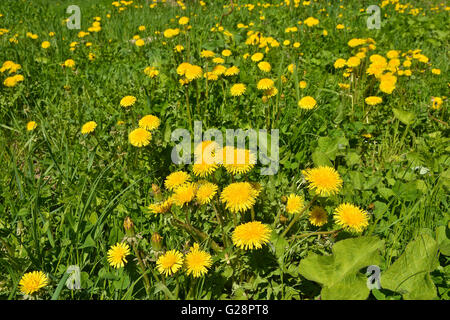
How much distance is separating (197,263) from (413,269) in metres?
0.83

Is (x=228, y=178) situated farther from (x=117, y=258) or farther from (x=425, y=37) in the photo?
(x=425, y=37)

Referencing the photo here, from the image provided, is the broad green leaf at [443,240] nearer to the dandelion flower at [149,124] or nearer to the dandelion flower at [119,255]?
the dandelion flower at [119,255]

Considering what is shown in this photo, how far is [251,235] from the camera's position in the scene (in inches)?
49.4

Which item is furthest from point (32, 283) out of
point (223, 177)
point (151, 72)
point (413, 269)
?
point (151, 72)

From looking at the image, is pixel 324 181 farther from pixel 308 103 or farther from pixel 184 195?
pixel 308 103

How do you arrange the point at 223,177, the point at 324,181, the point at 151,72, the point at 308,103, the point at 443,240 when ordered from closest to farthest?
the point at 324,181, the point at 443,240, the point at 223,177, the point at 308,103, the point at 151,72

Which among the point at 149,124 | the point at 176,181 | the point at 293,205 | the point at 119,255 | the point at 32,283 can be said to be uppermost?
the point at 149,124

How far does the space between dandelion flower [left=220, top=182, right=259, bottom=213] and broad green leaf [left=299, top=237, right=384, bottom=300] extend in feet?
1.08

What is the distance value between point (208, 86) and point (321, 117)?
3.35 ft

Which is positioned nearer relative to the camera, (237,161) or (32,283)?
(32,283)

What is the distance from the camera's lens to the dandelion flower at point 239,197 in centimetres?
129

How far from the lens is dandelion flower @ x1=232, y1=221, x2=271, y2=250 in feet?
4.08

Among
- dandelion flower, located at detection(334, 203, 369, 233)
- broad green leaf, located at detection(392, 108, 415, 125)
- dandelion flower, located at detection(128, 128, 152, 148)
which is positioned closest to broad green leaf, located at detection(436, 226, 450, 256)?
dandelion flower, located at detection(334, 203, 369, 233)

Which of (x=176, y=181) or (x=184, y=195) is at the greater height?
(x=176, y=181)
